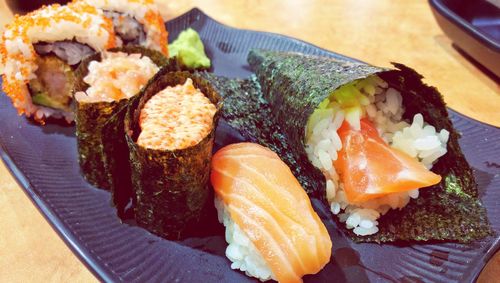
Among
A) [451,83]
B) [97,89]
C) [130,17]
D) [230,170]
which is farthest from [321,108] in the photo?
[451,83]

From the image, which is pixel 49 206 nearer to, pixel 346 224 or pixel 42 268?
pixel 42 268

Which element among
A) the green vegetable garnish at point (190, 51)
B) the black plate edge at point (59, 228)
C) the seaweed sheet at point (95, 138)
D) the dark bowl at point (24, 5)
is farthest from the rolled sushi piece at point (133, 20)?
the dark bowl at point (24, 5)

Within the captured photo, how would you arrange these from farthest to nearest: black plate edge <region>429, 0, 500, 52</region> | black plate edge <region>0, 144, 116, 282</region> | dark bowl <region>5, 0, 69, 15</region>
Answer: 1. dark bowl <region>5, 0, 69, 15</region>
2. black plate edge <region>429, 0, 500, 52</region>
3. black plate edge <region>0, 144, 116, 282</region>

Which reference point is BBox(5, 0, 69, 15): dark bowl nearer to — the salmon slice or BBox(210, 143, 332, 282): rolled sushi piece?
BBox(210, 143, 332, 282): rolled sushi piece

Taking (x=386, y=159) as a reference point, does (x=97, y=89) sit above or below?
above

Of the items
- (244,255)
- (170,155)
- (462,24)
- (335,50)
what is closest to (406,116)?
(244,255)

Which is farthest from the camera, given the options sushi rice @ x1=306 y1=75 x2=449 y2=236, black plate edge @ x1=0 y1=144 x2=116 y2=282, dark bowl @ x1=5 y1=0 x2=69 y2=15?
dark bowl @ x1=5 y1=0 x2=69 y2=15

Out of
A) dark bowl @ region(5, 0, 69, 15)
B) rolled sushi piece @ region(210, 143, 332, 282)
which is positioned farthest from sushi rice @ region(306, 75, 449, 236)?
dark bowl @ region(5, 0, 69, 15)
